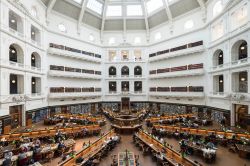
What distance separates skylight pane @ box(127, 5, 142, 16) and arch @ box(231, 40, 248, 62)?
1767 centimetres

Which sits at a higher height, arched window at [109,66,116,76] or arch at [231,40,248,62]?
arch at [231,40,248,62]

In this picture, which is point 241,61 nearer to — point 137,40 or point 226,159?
point 226,159

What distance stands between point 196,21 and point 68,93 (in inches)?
922

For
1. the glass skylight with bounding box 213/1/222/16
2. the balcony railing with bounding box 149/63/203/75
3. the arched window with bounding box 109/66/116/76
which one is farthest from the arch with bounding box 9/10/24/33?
the glass skylight with bounding box 213/1/222/16

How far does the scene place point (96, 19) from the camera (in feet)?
92.0

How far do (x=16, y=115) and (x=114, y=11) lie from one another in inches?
909

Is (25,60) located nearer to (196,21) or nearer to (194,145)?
(194,145)

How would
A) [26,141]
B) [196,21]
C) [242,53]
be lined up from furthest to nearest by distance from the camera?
[196,21] → [242,53] → [26,141]

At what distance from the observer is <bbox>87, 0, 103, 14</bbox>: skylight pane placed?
2583 cm

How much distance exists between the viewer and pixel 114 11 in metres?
28.0

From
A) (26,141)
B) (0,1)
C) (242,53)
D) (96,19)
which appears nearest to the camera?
(26,141)

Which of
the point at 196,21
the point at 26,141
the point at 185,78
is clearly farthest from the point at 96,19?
the point at 26,141

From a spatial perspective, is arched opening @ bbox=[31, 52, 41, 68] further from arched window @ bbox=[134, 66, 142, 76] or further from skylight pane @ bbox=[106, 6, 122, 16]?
arched window @ bbox=[134, 66, 142, 76]

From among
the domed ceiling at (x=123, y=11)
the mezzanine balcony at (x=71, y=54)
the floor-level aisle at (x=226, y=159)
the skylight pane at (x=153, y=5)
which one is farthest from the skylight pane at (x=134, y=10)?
the floor-level aisle at (x=226, y=159)
